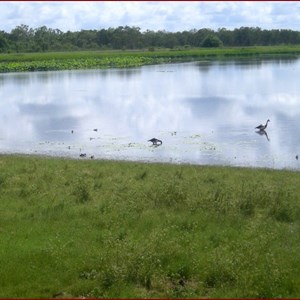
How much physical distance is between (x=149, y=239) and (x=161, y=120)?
806 inches

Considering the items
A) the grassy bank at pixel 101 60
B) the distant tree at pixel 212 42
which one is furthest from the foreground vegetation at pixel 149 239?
the distant tree at pixel 212 42

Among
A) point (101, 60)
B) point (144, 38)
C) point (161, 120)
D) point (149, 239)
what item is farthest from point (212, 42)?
point (149, 239)

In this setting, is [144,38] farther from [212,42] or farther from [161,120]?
[161,120]

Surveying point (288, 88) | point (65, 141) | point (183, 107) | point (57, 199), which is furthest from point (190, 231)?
point (288, 88)

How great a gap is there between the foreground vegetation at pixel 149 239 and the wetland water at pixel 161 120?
671 centimetres

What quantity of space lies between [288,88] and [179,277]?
34605 millimetres

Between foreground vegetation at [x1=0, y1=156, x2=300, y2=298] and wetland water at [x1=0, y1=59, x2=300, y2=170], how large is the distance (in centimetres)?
671

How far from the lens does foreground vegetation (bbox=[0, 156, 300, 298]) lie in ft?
19.3

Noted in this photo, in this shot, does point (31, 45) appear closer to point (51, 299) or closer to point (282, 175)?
point (282, 175)

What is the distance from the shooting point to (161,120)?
27.4m

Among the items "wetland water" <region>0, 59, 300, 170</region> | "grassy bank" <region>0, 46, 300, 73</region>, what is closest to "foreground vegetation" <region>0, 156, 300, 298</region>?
"wetland water" <region>0, 59, 300, 170</region>

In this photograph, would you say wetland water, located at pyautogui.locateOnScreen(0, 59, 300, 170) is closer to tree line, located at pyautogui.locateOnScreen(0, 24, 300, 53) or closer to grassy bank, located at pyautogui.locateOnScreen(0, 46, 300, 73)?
grassy bank, located at pyautogui.locateOnScreen(0, 46, 300, 73)

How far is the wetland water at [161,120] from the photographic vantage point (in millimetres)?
19016

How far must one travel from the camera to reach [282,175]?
13305 mm
